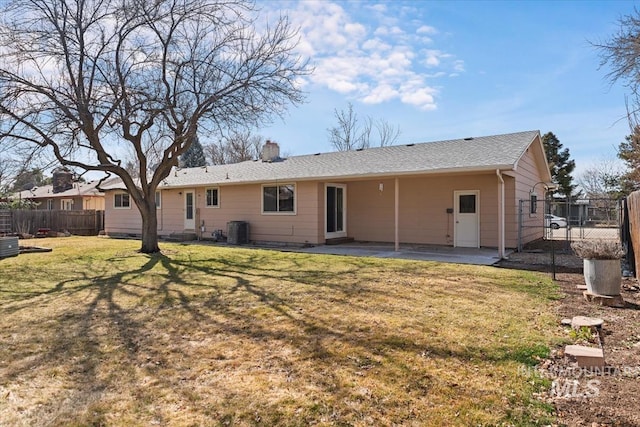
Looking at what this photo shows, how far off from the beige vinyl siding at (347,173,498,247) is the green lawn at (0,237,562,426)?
4.78m

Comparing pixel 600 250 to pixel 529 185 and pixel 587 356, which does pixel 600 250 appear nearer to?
pixel 587 356

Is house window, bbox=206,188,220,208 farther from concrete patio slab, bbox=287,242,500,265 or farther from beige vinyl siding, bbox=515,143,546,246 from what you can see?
beige vinyl siding, bbox=515,143,546,246

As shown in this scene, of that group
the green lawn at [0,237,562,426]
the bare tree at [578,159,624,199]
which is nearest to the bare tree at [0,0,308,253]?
the green lawn at [0,237,562,426]

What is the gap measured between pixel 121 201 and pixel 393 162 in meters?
13.8

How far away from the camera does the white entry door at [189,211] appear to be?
54.4ft

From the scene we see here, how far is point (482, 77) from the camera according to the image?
13.2 metres

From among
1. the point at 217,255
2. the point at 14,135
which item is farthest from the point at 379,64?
the point at 14,135

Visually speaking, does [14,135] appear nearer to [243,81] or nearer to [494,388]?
[243,81]

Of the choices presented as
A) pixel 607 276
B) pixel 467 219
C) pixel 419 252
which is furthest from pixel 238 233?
pixel 607 276

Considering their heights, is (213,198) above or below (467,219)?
above

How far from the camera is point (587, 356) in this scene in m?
3.25

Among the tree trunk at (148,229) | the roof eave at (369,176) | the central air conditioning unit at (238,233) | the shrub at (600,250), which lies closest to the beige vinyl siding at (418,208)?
the roof eave at (369,176)

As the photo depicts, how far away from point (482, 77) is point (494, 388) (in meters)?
12.6

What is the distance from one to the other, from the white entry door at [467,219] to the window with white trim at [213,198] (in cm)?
890
